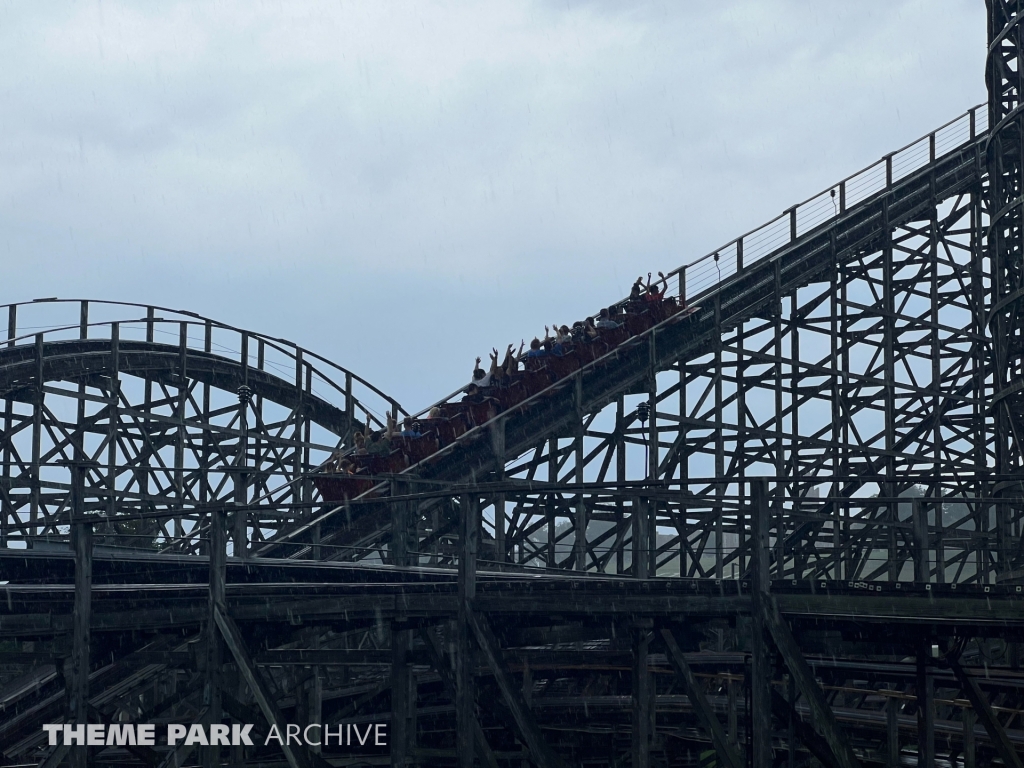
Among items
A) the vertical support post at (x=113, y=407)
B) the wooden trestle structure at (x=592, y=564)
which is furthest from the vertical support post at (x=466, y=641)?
the vertical support post at (x=113, y=407)

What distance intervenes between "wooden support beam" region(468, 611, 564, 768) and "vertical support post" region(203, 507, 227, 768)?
2204mm

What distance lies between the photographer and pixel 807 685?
10727 mm

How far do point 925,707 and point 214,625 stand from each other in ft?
19.7

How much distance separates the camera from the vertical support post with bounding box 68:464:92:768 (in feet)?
40.5

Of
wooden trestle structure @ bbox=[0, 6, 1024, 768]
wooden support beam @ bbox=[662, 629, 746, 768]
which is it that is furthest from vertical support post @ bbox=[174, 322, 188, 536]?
wooden support beam @ bbox=[662, 629, 746, 768]

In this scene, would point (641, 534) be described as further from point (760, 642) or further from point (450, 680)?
point (450, 680)

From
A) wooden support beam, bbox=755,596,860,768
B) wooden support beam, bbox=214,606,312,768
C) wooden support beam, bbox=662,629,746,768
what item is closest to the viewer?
wooden support beam, bbox=755,596,860,768

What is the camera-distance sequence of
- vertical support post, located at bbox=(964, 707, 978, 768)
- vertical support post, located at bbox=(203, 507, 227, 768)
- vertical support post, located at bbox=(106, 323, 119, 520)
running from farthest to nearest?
1. vertical support post, located at bbox=(106, 323, 119, 520)
2. vertical support post, located at bbox=(964, 707, 978, 768)
3. vertical support post, located at bbox=(203, 507, 227, 768)

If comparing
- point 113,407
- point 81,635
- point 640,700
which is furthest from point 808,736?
point 113,407

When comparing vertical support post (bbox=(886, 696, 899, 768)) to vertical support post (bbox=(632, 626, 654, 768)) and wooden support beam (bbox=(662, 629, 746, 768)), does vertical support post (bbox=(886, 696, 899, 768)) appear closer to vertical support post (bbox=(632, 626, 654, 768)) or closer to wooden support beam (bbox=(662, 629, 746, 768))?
vertical support post (bbox=(632, 626, 654, 768))

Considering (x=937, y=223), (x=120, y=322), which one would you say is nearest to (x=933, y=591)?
(x=937, y=223)

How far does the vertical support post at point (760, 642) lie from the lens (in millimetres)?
10938

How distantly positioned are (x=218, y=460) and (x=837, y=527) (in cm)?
1215

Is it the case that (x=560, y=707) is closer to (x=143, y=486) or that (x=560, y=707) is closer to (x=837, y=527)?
(x=837, y=527)
